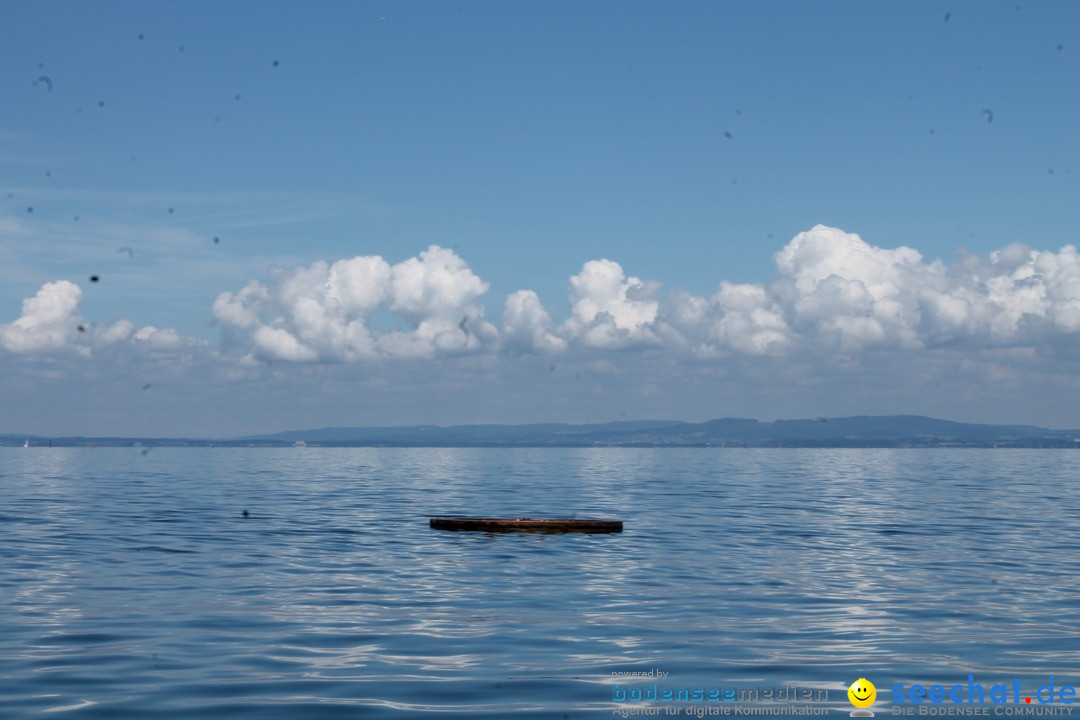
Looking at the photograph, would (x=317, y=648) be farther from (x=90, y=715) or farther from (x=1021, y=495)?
(x=1021, y=495)

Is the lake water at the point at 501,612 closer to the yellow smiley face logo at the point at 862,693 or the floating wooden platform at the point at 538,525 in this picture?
the yellow smiley face logo at the point at 862,693

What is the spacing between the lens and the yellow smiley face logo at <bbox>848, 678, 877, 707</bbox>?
17094 mm

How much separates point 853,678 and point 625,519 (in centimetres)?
3398

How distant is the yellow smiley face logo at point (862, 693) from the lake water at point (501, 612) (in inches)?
7.7

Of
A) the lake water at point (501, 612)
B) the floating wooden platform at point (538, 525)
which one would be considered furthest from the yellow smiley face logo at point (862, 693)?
the floating wooden platform at point (538, 525)

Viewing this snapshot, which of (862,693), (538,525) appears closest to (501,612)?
(862,693)

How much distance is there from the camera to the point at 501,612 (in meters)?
25.2

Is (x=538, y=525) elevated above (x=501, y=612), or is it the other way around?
(x=538, y=525)

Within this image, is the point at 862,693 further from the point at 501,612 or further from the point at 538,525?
the point at 538,525

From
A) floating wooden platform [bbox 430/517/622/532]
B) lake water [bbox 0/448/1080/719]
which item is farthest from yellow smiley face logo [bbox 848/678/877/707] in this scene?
floating wooden platform [bbox 430/517/622/532]

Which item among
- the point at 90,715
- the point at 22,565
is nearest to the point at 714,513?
the point at 22,565

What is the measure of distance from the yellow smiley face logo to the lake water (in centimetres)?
20

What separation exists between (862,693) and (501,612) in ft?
32.4

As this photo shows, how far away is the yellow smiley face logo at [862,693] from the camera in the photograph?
56.1 ft
